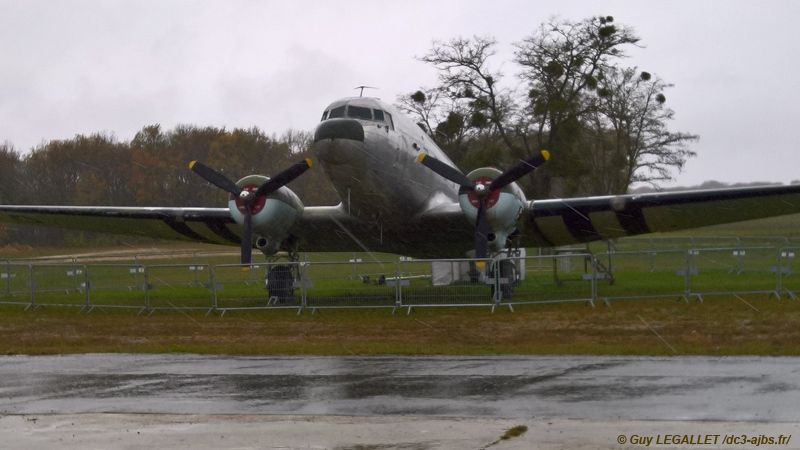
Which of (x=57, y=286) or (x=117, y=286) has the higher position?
(x=57, y=286)

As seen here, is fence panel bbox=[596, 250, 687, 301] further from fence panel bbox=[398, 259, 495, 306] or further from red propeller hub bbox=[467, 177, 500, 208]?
red propeller hub bbox=[467, 177, 500, 208]

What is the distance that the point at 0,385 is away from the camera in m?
13.1

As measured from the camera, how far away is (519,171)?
82.4ft

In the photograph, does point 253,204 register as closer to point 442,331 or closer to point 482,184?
point 482,184

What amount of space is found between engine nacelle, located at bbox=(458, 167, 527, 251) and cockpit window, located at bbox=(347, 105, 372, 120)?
2.98 metres

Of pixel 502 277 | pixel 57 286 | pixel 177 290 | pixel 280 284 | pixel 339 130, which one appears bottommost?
pixel 177 290

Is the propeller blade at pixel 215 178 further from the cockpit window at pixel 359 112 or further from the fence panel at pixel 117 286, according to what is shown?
the fence panel at pixel 117 286

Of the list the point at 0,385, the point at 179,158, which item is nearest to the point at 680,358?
the point at 0,385

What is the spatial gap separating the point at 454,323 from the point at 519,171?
539cm

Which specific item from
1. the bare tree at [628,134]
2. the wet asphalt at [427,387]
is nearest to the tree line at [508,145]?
the bare tree at [628,134]

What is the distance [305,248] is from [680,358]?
17.8 metres

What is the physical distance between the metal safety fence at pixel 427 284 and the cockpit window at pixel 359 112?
3502 mm

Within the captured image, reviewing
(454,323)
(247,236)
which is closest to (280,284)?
(247,236)

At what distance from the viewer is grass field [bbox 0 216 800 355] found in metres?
17.0
